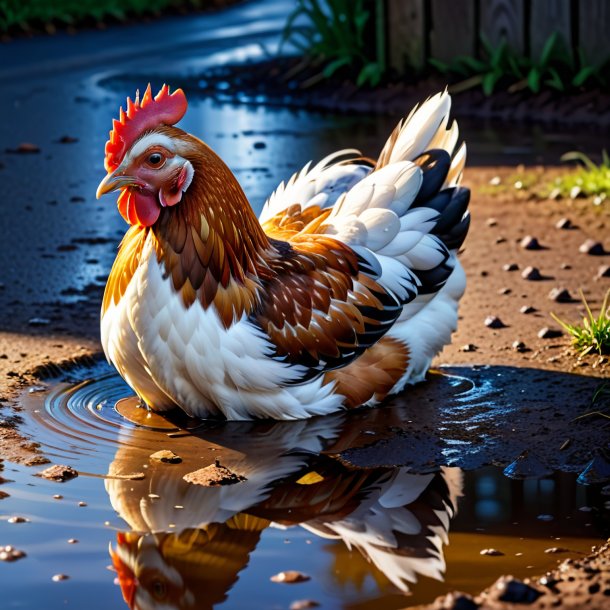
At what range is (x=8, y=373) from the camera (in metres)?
6.09

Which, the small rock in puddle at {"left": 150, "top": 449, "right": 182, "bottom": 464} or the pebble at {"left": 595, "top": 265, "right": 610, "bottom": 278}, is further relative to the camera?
the pebble at {"left": 595, "top": 265, "right": 610, "bottom": 278}

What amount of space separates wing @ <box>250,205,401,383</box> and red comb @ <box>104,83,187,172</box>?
0.78 metres

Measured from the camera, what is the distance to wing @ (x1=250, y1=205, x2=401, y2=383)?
543 cm

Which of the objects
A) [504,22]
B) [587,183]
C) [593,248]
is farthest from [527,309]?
[504,22]

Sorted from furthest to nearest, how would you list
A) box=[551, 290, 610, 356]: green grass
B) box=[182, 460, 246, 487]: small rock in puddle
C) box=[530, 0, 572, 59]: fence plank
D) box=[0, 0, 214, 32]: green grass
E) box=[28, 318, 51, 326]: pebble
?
1. box=[0, 0, 214, 32]: green grass
2. box=[530, 0, 572, 59]: fence plank
3. box=[28, 318, 51, 326]: pebble
4. box=[551, 290, 610, 356]: green grass
5. box=[182, 460, 246, 487]: small rock in puddle

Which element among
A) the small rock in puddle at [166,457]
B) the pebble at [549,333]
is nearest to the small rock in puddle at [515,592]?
the small rock in puddle at [166,457]

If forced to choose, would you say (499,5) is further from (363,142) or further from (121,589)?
(121,589)

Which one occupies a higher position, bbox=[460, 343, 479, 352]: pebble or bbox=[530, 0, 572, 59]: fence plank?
bbox=[530, 0, 572, 59]: fence plank

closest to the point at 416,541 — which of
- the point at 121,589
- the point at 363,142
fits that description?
the point at 121,589

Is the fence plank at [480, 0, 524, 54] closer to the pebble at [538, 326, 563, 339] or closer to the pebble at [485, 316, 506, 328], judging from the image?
the pebble at [485, 316, 506, 328]

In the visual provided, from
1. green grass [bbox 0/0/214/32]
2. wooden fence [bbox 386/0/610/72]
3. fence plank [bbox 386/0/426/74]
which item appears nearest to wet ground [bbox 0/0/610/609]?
wooden fence [bbox 386/0/610/72]

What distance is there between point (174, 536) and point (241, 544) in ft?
0.78

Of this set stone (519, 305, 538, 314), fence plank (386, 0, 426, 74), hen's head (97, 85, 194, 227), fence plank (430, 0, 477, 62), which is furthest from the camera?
fence plank (386, 0, 426, 74)

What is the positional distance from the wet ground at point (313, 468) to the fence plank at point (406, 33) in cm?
446
